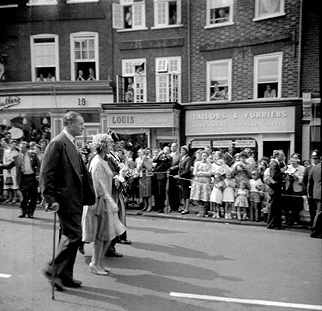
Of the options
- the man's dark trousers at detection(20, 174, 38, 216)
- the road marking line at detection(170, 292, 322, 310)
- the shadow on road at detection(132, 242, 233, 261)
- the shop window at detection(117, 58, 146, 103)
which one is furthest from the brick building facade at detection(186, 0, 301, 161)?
the man's dark trousers at detection(20, 174, 38, 216)

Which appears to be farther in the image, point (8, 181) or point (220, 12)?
point (8, 181)

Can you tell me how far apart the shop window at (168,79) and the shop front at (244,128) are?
59 centimetres

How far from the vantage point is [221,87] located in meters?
6.84

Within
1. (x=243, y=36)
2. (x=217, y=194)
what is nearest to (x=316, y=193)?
(x=217, y=194)

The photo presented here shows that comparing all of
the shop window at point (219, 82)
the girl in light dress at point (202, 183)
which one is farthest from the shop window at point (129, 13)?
the girl in light dress at point (202, 183)

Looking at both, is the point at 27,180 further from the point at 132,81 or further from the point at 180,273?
the point at 180,273

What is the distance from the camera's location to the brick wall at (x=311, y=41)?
3.26 m

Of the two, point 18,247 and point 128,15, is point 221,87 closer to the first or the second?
point 128,15

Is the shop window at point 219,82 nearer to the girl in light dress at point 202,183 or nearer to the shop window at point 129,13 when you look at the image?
the shop window at point 129,13

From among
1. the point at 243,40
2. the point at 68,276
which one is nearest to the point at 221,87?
the point at 243,40

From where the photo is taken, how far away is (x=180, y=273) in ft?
12.2

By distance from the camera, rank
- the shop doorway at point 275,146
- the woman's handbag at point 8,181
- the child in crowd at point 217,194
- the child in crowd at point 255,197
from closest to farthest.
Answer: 1. the child in crowd at point 255,197
2. the child in crowd at point 217,194
3. the shop doorway at point 275,146
4. the woman's handbag at point 8,181

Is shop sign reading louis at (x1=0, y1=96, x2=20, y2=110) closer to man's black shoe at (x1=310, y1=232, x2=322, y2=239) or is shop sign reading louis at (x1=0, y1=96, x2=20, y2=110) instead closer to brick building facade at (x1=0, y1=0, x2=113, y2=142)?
brick building facade at (x1=0, y1=0, x2=113, y2=142)

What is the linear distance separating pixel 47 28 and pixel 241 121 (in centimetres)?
551
